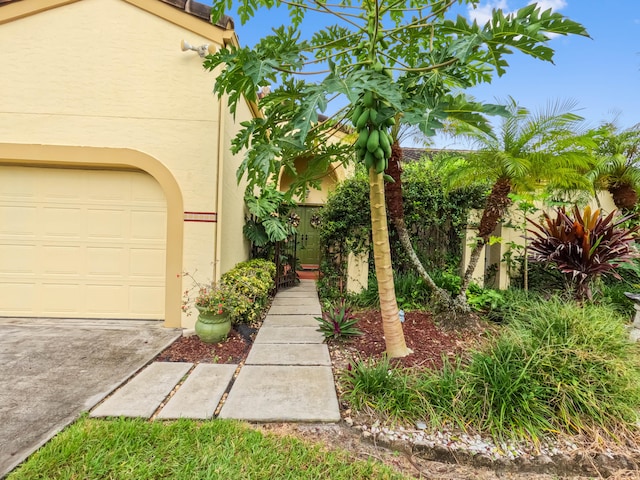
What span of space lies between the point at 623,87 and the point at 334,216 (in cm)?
680

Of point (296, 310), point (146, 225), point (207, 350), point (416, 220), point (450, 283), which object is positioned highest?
point (416, 220)

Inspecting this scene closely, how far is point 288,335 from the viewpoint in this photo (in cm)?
420

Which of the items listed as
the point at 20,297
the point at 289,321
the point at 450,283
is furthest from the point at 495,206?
the point at 20,297

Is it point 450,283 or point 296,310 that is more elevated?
point 450,283

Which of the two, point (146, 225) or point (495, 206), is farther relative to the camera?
point (146, 225)

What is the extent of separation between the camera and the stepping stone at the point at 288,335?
399cm

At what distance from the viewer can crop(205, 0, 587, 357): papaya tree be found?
2.09 metres

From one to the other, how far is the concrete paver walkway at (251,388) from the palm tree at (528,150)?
289 centimetres

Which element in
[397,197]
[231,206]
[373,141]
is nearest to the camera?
[373,141]

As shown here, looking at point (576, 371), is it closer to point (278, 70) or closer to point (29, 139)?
point (278, 70)

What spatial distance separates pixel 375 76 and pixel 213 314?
3374 millimetres

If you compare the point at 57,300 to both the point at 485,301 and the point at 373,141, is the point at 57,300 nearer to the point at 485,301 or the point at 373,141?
the point at 373,141

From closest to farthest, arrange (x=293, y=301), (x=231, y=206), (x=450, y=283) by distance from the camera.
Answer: (x=450, y=283) < (x=231, y=206) < (x=293, y=301)

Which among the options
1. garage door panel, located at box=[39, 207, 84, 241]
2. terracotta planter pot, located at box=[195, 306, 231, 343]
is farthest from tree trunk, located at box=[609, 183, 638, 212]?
garage door panel, located at box=[39, 207, 84, 241]
